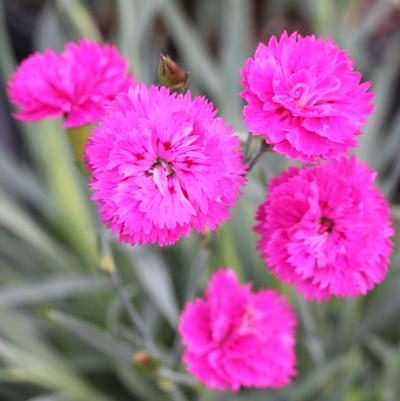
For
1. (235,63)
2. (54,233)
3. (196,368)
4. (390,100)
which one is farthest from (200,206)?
(390,100)

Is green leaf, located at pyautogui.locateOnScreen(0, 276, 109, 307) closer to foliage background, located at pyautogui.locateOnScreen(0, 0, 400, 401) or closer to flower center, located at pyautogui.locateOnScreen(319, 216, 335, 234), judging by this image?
foliage background, located at pyautogui.locateOnScreen(0, 0, 400, 401)

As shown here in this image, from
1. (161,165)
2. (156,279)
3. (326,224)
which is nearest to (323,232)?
(326,224)

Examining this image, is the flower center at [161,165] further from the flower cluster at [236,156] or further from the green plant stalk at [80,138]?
the green plant stalk at [80,138]

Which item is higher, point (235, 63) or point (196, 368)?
point (235, 63)

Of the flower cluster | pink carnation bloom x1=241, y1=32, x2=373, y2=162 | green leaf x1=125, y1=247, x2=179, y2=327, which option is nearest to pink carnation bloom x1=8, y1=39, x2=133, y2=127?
the flower cluster

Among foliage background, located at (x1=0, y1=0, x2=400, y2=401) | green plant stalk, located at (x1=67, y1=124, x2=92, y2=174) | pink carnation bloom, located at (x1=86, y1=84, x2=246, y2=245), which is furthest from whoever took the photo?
foliage background, located at (x1=0, y1=0, x2=400, y2=401)

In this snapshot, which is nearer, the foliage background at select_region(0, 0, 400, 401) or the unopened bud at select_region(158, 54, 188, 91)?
the unopened bud at select_region(158, 54, 188, 91)

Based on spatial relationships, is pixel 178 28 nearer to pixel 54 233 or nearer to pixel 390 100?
pixel 54 233
